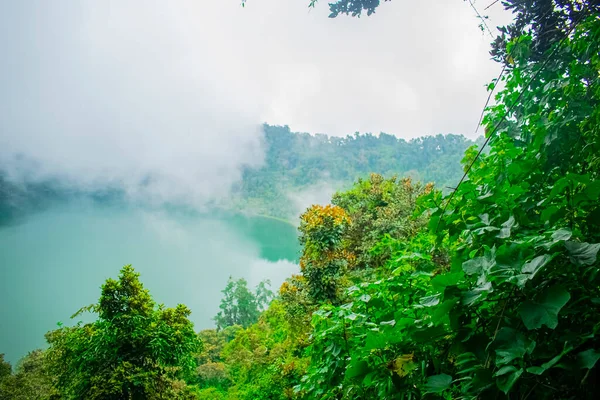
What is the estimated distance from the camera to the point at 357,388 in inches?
37.9

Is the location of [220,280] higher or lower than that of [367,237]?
higher

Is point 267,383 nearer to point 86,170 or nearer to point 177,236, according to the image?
point 177,236

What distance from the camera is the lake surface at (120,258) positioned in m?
52.0

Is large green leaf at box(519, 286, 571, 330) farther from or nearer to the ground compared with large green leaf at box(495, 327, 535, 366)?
farther from the ground

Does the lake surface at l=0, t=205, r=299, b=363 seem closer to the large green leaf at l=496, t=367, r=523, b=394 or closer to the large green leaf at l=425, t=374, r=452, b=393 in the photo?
the large green leaf at l=425, t=374, r=452, b=393

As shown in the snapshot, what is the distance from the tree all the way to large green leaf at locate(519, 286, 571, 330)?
546 centimetres

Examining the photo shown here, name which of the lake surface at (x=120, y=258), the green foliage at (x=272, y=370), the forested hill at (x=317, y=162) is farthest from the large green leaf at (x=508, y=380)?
the forested hill at (x=317, y=162)

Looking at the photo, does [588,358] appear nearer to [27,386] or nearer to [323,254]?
[323,254]

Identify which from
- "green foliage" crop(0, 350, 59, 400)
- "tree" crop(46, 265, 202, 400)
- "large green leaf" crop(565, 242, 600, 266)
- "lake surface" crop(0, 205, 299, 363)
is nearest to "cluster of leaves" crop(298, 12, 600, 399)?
"large green leaf" crop(565, 242, 600, 266)

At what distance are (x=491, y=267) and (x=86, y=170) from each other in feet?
388

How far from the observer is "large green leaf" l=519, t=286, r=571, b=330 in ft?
1.78

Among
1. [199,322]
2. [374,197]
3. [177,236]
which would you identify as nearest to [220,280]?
[199,322]

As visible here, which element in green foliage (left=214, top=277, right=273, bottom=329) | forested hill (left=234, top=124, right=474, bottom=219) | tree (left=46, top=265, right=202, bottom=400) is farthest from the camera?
forested hill (left=234, top=124, right=474, bottom=219)

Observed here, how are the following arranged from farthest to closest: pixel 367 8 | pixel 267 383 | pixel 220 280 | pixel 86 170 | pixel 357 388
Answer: pixel 86 170 → pixel 220 280 → pixel 267 383 → pixel 367 8 → pixel 357 388
